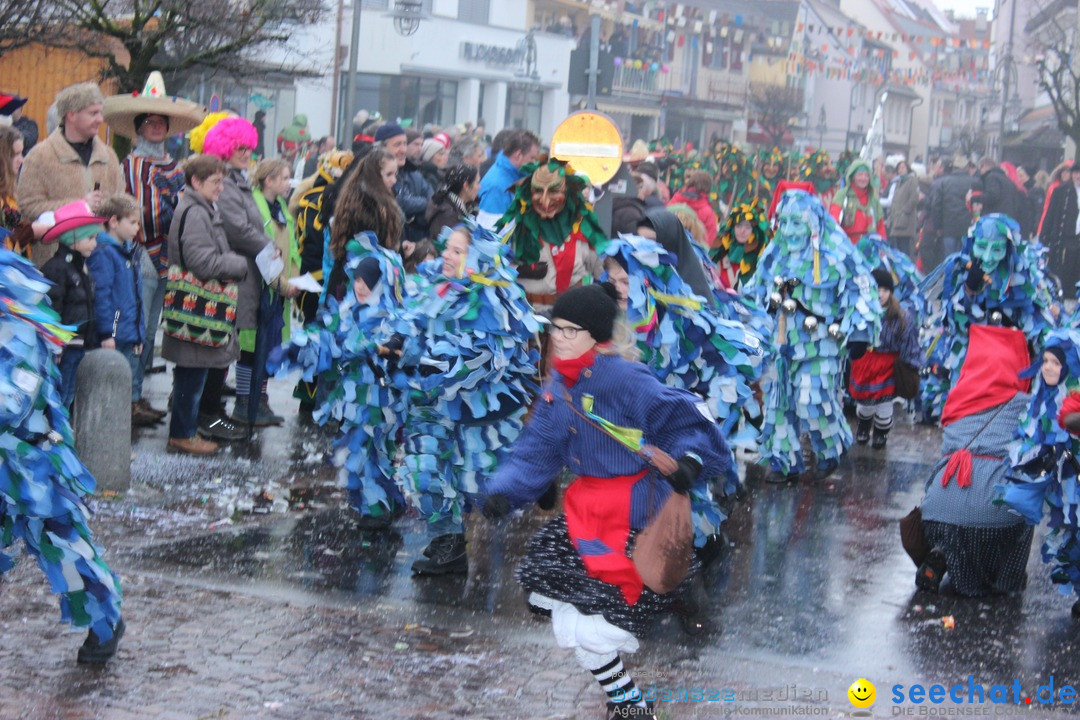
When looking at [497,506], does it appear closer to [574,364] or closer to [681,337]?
[574,364]

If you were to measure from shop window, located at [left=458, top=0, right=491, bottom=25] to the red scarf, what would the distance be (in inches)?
1580

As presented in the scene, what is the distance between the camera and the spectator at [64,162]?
9055mm

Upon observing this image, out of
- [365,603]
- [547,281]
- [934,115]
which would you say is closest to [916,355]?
[547,281]

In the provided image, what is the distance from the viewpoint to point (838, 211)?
15930 millimetres

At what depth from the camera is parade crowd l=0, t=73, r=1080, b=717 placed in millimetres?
5121

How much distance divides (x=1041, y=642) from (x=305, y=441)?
5245 millimetres

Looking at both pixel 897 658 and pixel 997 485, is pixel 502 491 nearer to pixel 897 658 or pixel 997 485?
pixel 897 658

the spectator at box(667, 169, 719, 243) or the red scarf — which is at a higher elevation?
the spectator at box(667, 169, 719, 243)

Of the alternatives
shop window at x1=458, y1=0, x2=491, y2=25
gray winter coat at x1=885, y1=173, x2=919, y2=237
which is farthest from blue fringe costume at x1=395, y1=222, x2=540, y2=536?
shop window at x1=458, y1=0, x2=491, y2=25

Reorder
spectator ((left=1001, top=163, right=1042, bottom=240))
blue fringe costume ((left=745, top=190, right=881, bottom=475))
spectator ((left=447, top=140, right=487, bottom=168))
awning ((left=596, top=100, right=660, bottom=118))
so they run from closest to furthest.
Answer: blue fringe costume ((left=745, top=190, right=881, bottom=475)), spectator ((left=447, top=140, right=487, bottom=168)), spectator ((left=1001, top=163, right=1042, bottom=240)), awning ((left=596, top=100, right=660, bottom=118))

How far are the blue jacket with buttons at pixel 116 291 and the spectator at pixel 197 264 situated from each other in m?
0.23

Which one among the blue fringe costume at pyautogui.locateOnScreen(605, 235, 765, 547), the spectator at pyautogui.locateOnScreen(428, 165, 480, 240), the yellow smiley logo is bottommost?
the yellow smiley logo

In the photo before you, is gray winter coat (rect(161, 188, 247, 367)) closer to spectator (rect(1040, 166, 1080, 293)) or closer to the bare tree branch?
the bare tree branch

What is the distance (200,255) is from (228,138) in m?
0.98
